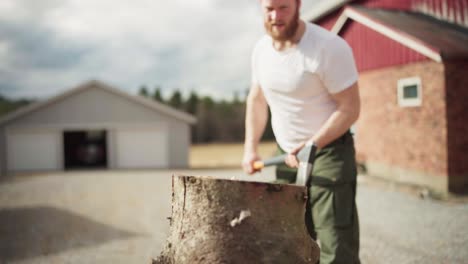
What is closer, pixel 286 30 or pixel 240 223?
pixel 240 223

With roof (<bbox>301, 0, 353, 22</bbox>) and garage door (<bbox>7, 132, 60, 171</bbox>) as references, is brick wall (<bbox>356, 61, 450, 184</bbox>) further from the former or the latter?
garage door (<bbox>7, 132, 60, 171</bbox>)

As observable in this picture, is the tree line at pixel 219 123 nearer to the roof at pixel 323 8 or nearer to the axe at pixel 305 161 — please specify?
the roof at pixel 323 8

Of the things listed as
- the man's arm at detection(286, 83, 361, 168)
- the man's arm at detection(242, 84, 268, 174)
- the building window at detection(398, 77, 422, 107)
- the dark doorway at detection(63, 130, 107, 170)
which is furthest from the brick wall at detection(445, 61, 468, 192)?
the dark doorway at detection(63, 130, 107, 170)

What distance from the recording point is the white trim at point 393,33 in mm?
8078

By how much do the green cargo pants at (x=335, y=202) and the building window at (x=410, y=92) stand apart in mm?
7367

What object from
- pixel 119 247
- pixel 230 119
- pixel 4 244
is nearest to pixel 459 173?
pixel 119 247

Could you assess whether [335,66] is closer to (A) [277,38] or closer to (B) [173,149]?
(A) [277,38]

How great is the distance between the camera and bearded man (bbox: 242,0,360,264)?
2.21m

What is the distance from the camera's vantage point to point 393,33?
9297 millimetres

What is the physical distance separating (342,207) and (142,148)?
18.6 m

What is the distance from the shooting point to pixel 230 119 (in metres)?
49.0

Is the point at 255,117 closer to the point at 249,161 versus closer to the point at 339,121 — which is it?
the point at 249,161

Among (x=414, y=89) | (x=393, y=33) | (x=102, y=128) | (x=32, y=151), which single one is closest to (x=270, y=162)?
(x=414, y=89)

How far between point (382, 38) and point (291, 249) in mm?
9289
